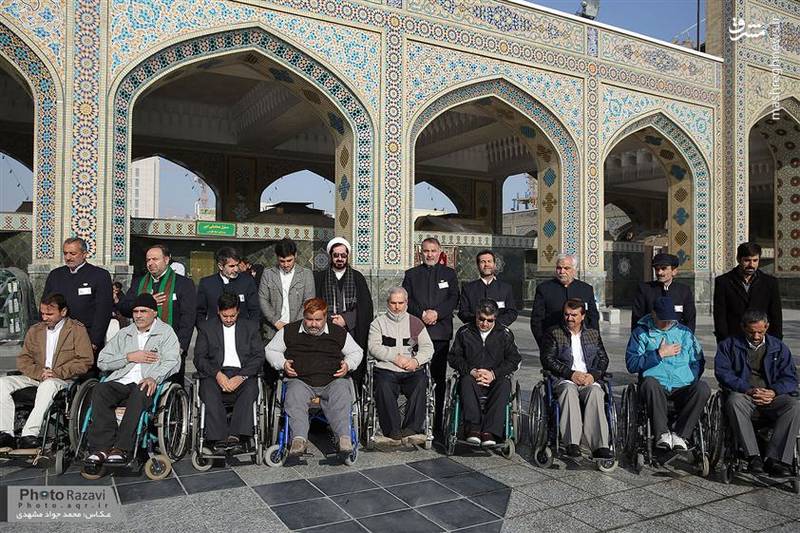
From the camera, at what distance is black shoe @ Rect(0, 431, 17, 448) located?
9.46 feet

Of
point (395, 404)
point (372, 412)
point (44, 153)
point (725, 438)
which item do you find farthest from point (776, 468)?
point (44, 153)

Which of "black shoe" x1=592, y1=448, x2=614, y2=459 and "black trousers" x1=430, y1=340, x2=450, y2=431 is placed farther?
"black trousers" x1=430, y1=340, x2=450, y2=431

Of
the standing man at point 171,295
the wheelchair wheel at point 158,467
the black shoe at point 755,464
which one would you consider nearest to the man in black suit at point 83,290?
the standing man at point 171,295

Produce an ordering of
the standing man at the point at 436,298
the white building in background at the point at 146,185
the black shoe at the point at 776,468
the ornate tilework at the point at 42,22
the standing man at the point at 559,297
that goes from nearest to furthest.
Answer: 1. the black shoe at the point at 776,468
2. the standing man at the point at 559,297
3. the standing man at the point at 436,298
4. the ornate tilework at the point at 42,22
5. the white building in background at the point at 146,185

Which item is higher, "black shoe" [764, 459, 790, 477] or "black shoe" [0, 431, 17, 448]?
"black shoe" [0, 431, 17, 448]

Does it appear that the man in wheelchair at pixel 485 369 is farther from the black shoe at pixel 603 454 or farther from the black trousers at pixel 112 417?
the black trousers at pixel 112 417

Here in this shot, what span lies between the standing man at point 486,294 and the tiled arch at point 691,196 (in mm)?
9128

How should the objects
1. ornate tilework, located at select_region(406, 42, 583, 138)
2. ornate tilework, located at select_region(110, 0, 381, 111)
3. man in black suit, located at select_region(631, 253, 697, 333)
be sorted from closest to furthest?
man in black suit, located at select_region(631, 253, 697, 333) → ornate tilework, located at select_region(110, 0, 381, 111) → ornate tilework, located at select_region(406, 42, 583, 138)

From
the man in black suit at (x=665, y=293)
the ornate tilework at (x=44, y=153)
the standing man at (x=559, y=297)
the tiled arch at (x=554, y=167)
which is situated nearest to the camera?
the man in black suit at (x=665, y=293)

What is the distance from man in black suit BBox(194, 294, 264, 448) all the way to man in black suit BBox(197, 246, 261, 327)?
435mm

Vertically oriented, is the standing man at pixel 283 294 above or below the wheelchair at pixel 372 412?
above

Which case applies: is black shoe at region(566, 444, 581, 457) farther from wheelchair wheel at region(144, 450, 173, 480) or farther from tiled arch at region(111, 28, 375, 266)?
tiled arch at region(111, 28, 375, 266)

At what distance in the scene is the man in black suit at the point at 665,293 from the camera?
341 cm

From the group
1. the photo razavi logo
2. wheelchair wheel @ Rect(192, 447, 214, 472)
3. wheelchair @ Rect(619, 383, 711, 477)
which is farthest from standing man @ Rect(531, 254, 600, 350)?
the photo razavi logo
